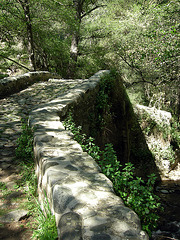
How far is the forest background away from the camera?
10344 mm

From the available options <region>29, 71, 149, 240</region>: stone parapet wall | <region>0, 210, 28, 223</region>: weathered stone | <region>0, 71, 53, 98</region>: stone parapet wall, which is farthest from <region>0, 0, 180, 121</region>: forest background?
<region>0, 210, 28, 223</region>: weathered stone

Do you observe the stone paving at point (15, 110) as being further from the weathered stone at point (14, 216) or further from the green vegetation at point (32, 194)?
the weathered stone at point (14, 216)

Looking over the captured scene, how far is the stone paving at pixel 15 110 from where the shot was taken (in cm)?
374

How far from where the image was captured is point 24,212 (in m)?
2.27

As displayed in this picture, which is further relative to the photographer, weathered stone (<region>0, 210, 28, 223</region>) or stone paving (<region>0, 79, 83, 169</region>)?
stone paving (<region>0, 79, 83, 169</region>)

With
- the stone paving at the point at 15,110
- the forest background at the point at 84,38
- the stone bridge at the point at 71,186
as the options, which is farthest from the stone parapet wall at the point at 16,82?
the stone bridge at the point at 71,186

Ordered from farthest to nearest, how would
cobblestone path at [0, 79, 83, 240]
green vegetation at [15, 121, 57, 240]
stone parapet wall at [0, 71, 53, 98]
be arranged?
stone parapet wall at [0, 71, 53, 98], cobblestone path at [0, 79, 83, 240], green vegetation at [15, 121, 57, 240]

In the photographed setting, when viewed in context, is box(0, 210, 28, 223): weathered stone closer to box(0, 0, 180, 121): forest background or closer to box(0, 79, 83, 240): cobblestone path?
box(0, 79, 83, 240): cobblestone path

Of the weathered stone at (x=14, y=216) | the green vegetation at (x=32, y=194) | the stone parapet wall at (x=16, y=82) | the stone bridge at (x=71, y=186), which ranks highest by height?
the stone parapet wall at (x=16, y=82)

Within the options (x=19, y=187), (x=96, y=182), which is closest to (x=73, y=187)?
(x=96, y=182)

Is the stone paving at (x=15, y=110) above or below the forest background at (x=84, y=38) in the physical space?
below

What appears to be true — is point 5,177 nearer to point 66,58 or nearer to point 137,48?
point 137,48

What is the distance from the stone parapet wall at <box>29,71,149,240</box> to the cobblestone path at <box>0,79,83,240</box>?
532 millimetres

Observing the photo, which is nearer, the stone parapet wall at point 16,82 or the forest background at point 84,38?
the stone parapet wall at point 16,82
